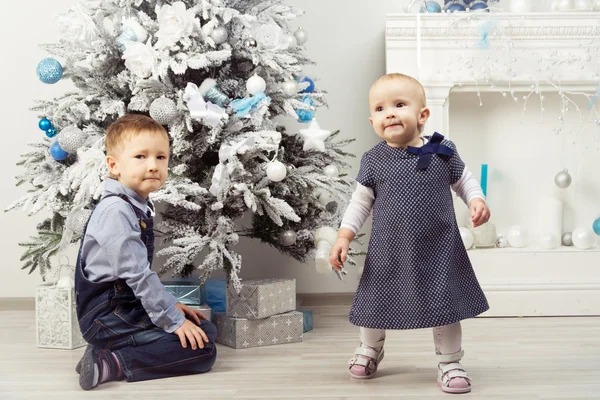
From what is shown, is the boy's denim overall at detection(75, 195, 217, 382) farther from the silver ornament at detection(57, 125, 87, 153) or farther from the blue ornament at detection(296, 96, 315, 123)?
the blue ornament at detection(296, 96, 315, 123)

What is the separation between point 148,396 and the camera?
69.2 inches

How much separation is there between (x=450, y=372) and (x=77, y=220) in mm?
1170

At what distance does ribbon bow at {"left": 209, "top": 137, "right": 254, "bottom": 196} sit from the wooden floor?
496mm

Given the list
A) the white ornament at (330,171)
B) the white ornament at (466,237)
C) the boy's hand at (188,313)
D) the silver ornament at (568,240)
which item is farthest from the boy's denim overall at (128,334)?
the silver ornament at (568,240)

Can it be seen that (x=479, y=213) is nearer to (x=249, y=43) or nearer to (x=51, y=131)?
(x=249, y=43)

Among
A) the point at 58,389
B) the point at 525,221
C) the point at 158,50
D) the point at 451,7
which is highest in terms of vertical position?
the point at 451,7

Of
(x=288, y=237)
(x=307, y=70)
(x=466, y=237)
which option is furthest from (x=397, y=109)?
(x=307, y=70)

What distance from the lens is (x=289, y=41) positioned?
7.78 ft

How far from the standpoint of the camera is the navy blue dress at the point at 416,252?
1.73 metres

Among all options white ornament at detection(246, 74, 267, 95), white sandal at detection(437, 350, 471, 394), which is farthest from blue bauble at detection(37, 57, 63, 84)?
white sandal at detection(437, 350, 471, 394)

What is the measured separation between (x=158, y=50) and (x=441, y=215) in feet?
3.34

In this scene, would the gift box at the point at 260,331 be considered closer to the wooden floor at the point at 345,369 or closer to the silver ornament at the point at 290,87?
the wooden floor at the point at 345,369

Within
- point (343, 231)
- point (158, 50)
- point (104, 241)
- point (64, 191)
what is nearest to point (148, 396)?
point (104, 241)

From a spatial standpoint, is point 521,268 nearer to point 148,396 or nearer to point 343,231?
point 343,231
